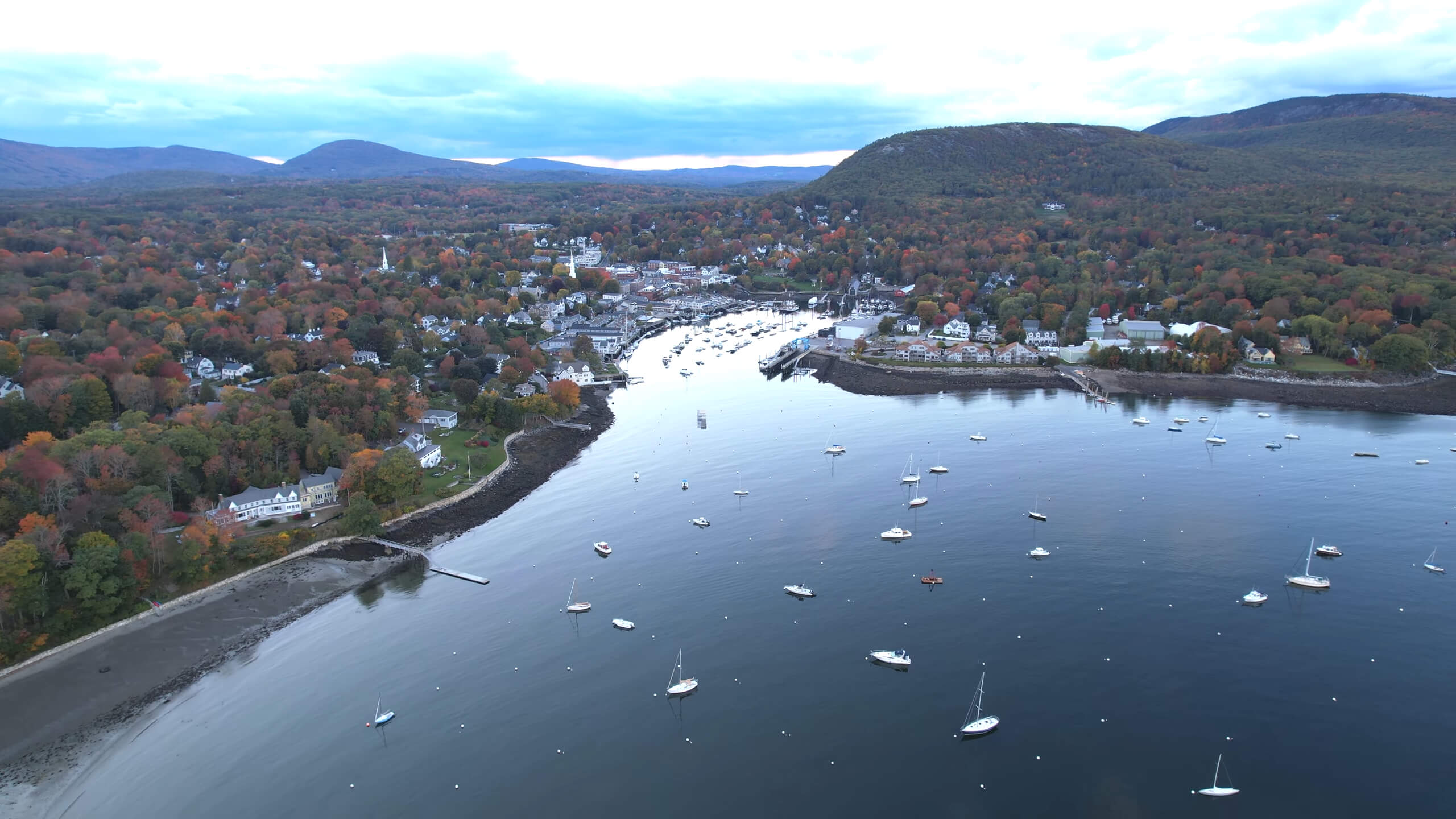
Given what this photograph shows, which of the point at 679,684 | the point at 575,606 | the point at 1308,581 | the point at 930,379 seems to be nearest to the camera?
the point at 679,684

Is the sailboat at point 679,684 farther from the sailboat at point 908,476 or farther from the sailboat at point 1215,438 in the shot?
the sailboat at point 1215,438

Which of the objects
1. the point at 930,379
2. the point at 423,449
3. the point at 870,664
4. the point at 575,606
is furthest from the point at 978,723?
the point at 930,379

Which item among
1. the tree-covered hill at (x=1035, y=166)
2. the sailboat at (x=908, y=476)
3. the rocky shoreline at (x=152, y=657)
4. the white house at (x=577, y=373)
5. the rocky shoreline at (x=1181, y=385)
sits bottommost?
the rocky shoreline at (x=152, y=657)

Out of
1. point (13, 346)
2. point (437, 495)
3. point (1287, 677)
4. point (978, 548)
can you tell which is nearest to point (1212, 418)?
point (978, 548)

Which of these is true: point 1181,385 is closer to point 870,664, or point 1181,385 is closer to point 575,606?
point 870,664

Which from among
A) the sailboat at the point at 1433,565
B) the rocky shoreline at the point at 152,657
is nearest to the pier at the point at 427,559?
the rocky shoreline at the point at 152,657

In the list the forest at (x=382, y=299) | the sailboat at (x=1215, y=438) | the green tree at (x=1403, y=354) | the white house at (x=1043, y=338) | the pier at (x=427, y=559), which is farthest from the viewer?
the white house at (x=1043, y=338)

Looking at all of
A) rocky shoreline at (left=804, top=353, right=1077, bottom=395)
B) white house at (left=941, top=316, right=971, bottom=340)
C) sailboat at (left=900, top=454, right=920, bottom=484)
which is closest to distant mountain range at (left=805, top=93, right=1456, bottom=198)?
white house at (left=941, top=316, right=971, bottom=340)
